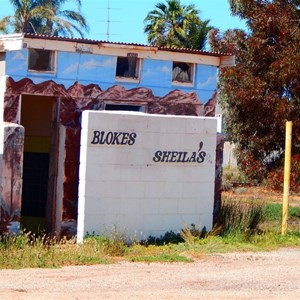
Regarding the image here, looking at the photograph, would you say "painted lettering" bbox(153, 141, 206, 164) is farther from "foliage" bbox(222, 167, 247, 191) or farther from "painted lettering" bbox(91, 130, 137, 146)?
"foliage" bbox(222, 167, 247, 191)

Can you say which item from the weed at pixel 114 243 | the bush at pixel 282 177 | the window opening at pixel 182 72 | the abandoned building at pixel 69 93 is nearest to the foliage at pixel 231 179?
the bush at pixel 282 177

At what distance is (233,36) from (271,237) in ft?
41.7

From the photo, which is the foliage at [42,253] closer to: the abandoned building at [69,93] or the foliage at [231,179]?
the abandoned building at [69,93]

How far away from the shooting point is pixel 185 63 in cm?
2111

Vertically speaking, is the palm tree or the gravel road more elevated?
the palm tree

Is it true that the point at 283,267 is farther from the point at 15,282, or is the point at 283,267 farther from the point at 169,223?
the point at 15,282

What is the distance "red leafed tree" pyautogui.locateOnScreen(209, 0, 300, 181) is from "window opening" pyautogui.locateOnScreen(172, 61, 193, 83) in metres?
6.26

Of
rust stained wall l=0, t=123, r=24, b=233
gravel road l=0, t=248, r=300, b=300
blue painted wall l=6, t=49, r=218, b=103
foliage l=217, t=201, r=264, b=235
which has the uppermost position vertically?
blue painted wall l=6, t=49, r=218, b=103

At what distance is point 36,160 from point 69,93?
2310 mm

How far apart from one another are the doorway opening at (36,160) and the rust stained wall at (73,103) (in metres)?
1.09

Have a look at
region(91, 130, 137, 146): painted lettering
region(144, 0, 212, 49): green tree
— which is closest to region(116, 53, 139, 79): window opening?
region(91, 130, 137, 146): painted lettering

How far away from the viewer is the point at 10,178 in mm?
16156

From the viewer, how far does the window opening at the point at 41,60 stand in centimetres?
1919

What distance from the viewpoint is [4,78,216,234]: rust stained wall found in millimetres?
18812
